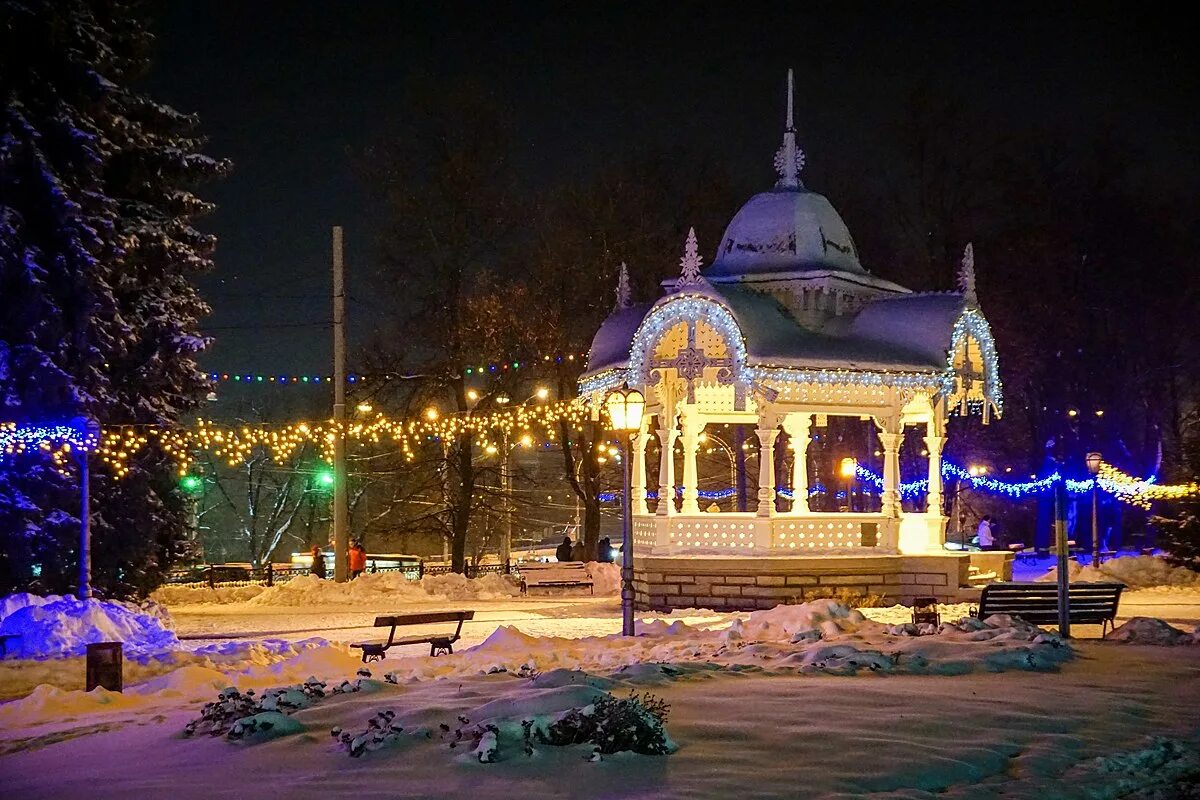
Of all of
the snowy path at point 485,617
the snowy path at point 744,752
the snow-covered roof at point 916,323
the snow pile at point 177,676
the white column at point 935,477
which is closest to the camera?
the snowy path at point 744,752

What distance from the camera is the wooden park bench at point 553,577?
29297mm

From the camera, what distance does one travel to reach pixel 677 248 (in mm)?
36688

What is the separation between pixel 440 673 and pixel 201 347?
12621 millimetres

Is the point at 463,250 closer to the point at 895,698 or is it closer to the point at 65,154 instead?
the point at 65,154

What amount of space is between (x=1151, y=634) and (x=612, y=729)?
32.5 feet

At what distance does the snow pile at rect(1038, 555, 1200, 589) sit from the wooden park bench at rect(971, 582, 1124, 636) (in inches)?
449

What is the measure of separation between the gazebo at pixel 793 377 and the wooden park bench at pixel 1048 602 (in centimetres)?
550

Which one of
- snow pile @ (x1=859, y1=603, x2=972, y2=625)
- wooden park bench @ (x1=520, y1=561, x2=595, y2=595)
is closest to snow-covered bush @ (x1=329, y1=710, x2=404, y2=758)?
snow pile @ (x1=859, y1=603, x2=972, y2=625)

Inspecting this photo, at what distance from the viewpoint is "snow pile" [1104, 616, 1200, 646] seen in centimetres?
1619

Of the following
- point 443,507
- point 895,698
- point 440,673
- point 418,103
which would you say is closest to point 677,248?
point 418,103

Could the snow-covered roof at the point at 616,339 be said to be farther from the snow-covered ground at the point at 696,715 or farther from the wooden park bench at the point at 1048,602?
the wooden park bench at the point at 1048,602

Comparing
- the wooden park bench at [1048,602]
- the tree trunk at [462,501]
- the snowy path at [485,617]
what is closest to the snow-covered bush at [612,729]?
the snowy path at [485,617]

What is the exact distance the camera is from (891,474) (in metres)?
24.9

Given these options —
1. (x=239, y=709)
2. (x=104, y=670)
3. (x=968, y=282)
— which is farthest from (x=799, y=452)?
(x=239, y=709)
